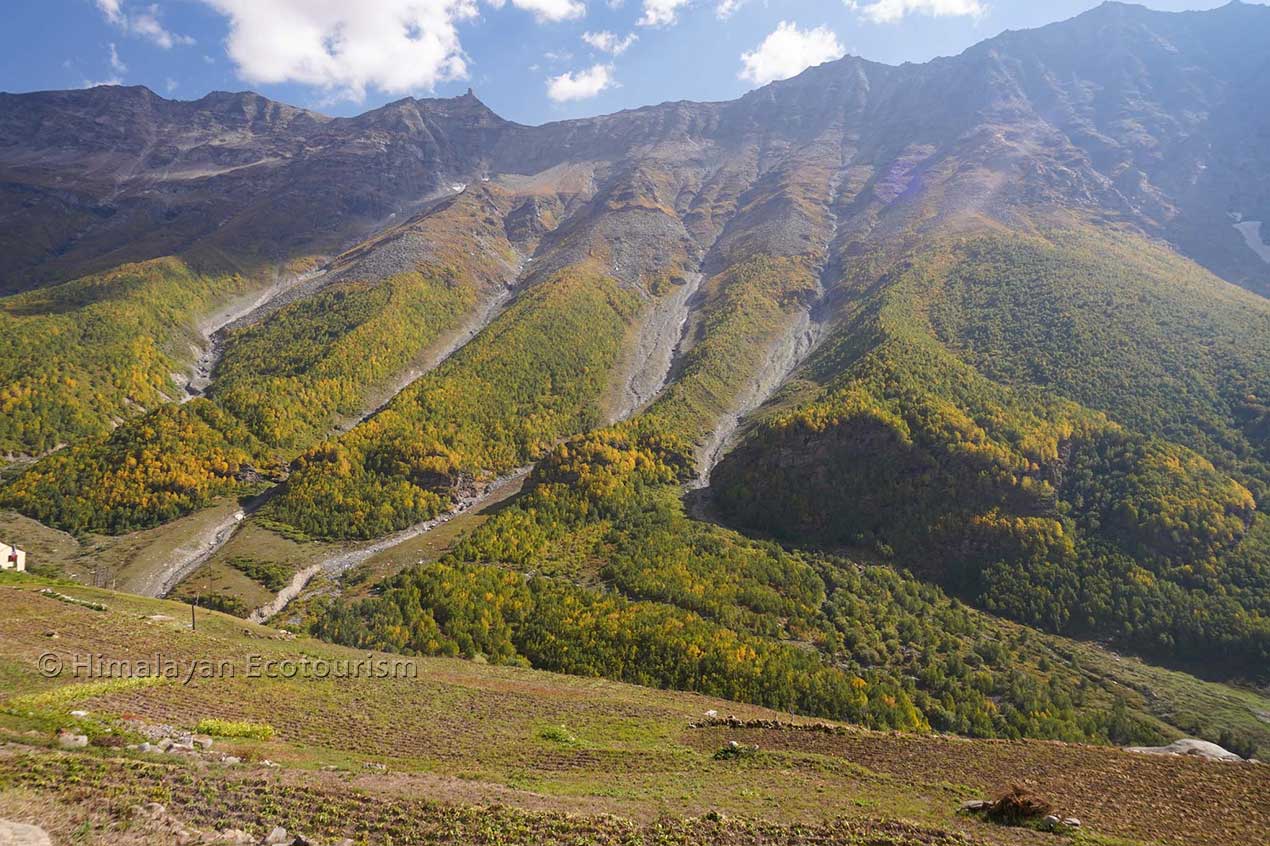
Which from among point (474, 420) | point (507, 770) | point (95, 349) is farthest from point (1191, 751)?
point (95, 349)

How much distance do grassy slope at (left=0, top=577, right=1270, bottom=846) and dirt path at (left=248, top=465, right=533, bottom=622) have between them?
2359 cm

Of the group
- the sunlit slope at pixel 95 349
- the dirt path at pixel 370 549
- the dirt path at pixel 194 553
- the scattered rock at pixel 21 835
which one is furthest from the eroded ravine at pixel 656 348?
the scattered rock at pixel 21 835

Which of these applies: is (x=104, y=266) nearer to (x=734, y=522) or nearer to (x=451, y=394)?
(x=451, y=394)

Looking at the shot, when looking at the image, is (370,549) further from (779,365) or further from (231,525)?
(779,365)

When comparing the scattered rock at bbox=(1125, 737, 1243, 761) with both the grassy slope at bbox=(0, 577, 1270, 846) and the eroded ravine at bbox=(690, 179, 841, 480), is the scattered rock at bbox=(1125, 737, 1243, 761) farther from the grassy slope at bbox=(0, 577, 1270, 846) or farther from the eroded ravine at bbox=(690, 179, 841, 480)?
the eroded ravine at bbox=(690, 179, 841, 480)

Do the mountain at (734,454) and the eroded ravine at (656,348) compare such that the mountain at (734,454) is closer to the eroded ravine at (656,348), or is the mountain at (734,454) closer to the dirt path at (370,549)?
the dirt path at (370,549)

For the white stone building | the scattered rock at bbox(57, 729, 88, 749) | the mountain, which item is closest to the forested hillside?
the mountain

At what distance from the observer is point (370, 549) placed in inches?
2608

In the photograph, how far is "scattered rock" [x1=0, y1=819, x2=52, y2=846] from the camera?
1091 cm

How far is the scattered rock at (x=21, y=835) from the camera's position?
10914 millimetres

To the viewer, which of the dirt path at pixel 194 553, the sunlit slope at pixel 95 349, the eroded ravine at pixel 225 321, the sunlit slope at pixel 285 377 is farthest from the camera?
the eroded ravine at pixel 225 321

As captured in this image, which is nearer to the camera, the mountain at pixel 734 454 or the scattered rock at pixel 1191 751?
the scattered rock at pixel 1191 751

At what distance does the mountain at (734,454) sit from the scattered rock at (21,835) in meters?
32.7

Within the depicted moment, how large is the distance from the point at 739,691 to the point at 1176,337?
90887mm
